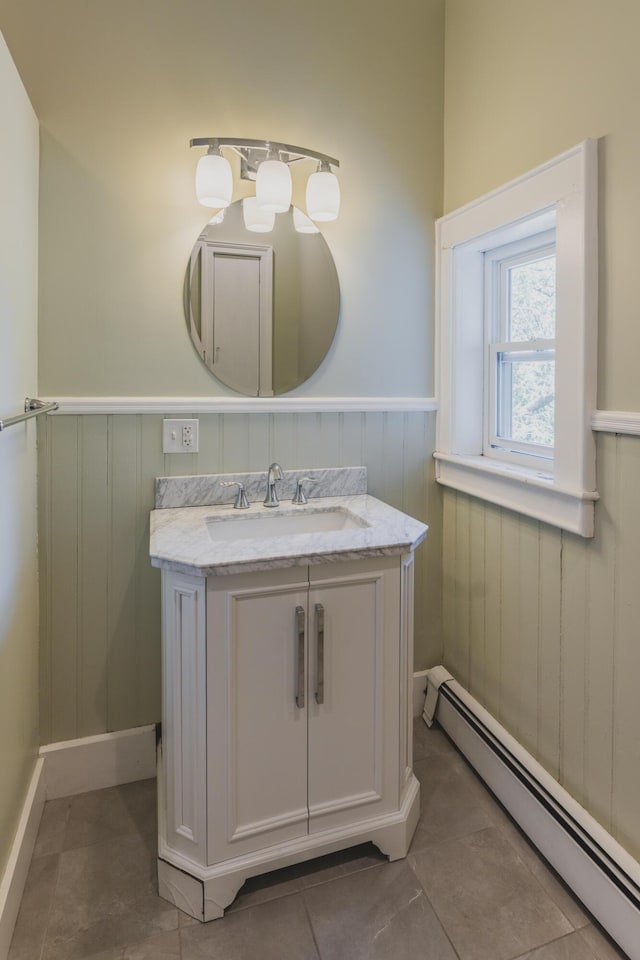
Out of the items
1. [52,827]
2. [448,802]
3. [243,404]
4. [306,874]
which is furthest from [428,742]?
[243,404]

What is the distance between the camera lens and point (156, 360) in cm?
170

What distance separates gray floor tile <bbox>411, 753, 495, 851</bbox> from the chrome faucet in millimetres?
999

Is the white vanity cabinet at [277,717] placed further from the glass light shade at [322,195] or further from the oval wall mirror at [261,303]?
the glass light shade at [322,195]

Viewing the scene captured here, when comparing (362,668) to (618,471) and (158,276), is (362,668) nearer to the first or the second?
(618,471)

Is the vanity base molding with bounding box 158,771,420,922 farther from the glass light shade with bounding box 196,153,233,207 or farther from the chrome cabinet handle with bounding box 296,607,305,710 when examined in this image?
the glass light shade with bounding box 196,153,233,207

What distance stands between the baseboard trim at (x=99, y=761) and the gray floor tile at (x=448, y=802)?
0.87 metres

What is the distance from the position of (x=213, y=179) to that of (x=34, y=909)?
196cm

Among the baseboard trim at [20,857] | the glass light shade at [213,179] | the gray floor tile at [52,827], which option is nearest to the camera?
the baseboard trim at [20,857]

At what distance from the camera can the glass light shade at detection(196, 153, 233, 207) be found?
62.9 inches

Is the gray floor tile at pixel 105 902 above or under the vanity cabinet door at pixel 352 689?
under

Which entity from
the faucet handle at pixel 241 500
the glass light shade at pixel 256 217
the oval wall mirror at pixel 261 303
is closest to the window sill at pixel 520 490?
the oval wall mirror at pixel 261 303

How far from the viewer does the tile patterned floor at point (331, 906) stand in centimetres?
122

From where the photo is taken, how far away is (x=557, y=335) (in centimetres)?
143

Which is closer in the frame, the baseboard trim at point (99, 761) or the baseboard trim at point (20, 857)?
the baseboard trim at point (20, 857)
